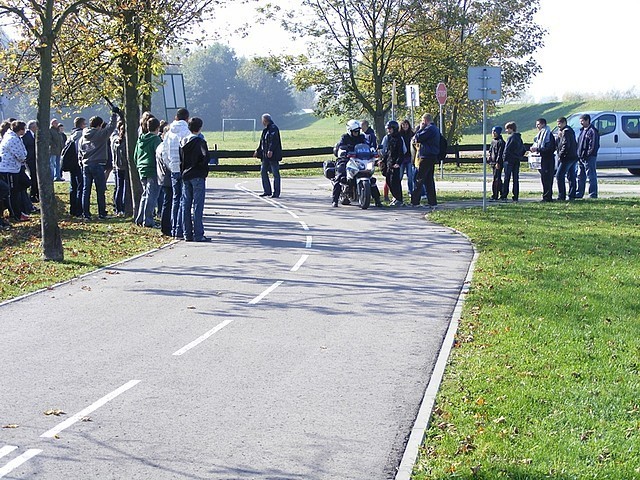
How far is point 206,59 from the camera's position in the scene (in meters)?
133

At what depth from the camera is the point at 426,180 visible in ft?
76.4

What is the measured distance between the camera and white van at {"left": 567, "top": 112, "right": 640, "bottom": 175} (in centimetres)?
3597

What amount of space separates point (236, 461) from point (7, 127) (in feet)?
57.5

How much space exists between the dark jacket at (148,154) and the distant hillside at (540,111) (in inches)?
2135

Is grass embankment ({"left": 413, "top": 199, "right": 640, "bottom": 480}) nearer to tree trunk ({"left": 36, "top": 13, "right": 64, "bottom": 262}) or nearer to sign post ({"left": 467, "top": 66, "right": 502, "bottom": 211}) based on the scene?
sign post ({"left": 467, "top": 66, "right": 502, "bottom": 211})

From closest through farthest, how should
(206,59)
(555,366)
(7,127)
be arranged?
(555,366) < (7,127) < (206,59)

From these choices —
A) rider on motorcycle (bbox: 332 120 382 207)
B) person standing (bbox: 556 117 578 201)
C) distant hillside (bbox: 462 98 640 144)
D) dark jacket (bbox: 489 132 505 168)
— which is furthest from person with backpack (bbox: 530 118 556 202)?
distant hillside (bbox: 462 98 640 144)

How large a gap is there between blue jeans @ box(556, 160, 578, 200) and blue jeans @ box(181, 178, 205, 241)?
1019 centimetres

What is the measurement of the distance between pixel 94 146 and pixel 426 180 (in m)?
7.67

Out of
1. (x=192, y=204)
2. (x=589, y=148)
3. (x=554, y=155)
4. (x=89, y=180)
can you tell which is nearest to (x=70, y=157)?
(x=89, y=180)

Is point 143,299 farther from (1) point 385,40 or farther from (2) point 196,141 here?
(1) point 385,40

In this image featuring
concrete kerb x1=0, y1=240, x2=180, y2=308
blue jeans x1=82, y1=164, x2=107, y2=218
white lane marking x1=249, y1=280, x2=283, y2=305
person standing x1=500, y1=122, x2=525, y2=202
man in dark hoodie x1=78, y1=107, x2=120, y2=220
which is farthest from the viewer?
person standing x1=500, y1=122, x2=525, y2=202

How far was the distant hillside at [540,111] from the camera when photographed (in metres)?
77.9

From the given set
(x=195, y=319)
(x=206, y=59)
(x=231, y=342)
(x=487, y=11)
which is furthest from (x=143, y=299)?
(x=206, y=59)
